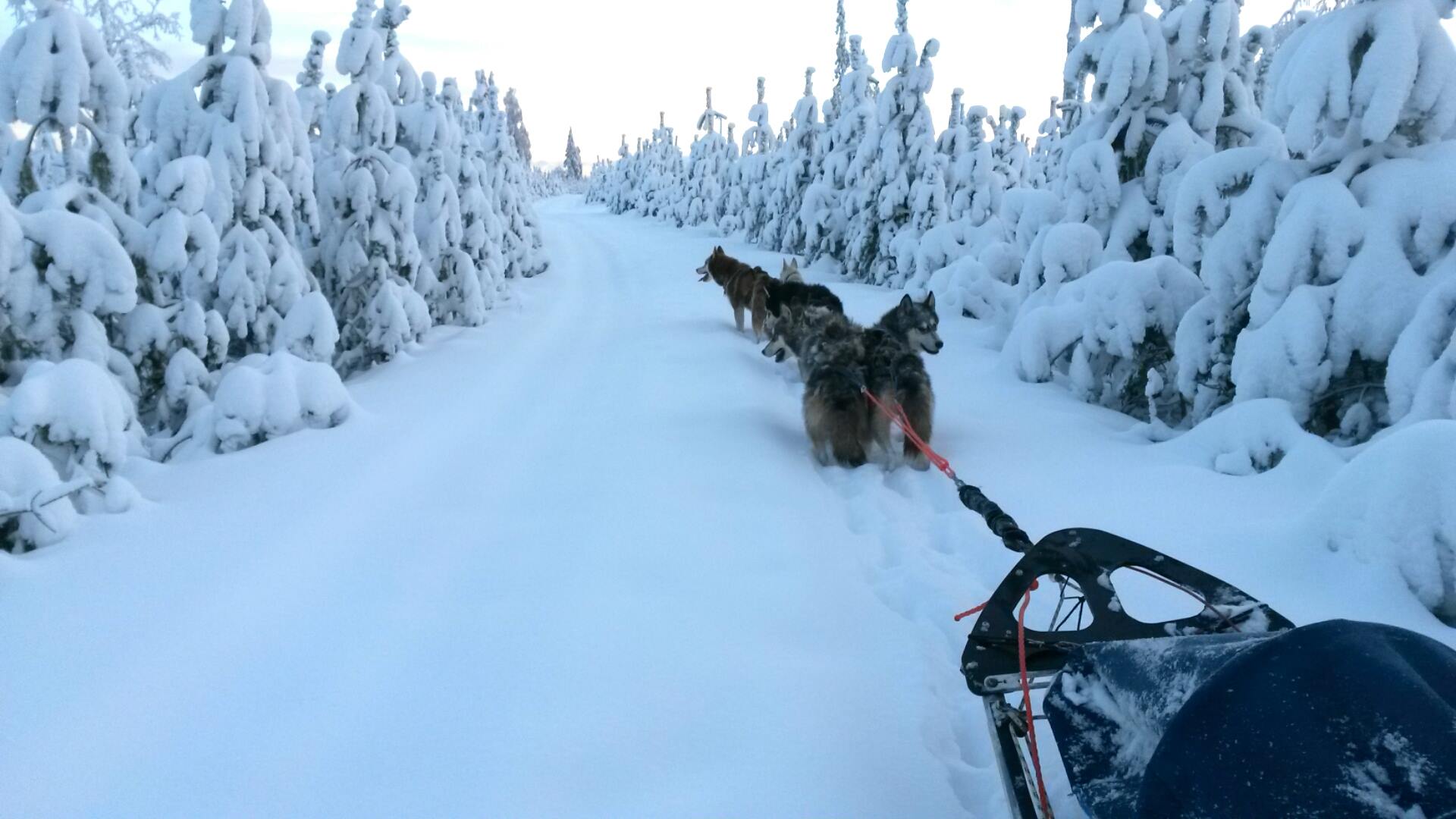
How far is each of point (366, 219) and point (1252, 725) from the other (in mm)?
11890

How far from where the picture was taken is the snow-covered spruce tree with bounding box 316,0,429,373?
422 inches

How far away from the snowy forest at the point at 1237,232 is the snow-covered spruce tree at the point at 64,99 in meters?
9.11

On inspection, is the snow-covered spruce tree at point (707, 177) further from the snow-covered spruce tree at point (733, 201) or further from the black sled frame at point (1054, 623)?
the black sled frame at point (1054, 623)

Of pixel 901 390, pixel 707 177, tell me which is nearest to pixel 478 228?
pixel 901 390

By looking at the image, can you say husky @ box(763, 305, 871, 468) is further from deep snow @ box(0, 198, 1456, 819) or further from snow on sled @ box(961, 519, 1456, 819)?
snow on sled @ box(961, 519, 1456, 819)

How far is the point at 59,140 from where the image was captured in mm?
6602

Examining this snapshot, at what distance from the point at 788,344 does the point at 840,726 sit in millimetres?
6366

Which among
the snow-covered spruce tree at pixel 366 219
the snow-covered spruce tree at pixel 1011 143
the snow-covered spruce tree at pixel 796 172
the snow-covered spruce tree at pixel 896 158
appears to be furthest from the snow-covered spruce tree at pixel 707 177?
the snow-covered spruce tree at pixel 366 219

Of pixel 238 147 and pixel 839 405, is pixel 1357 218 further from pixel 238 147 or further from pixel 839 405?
pixel 238 147

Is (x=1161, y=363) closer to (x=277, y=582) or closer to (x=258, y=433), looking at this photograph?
(x=277, y=582)

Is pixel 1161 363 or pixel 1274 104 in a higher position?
pixel 1274 104

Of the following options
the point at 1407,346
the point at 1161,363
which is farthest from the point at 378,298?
the point at 1407,346

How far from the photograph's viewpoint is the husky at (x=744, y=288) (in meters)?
11.2

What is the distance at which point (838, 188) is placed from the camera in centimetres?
2328
